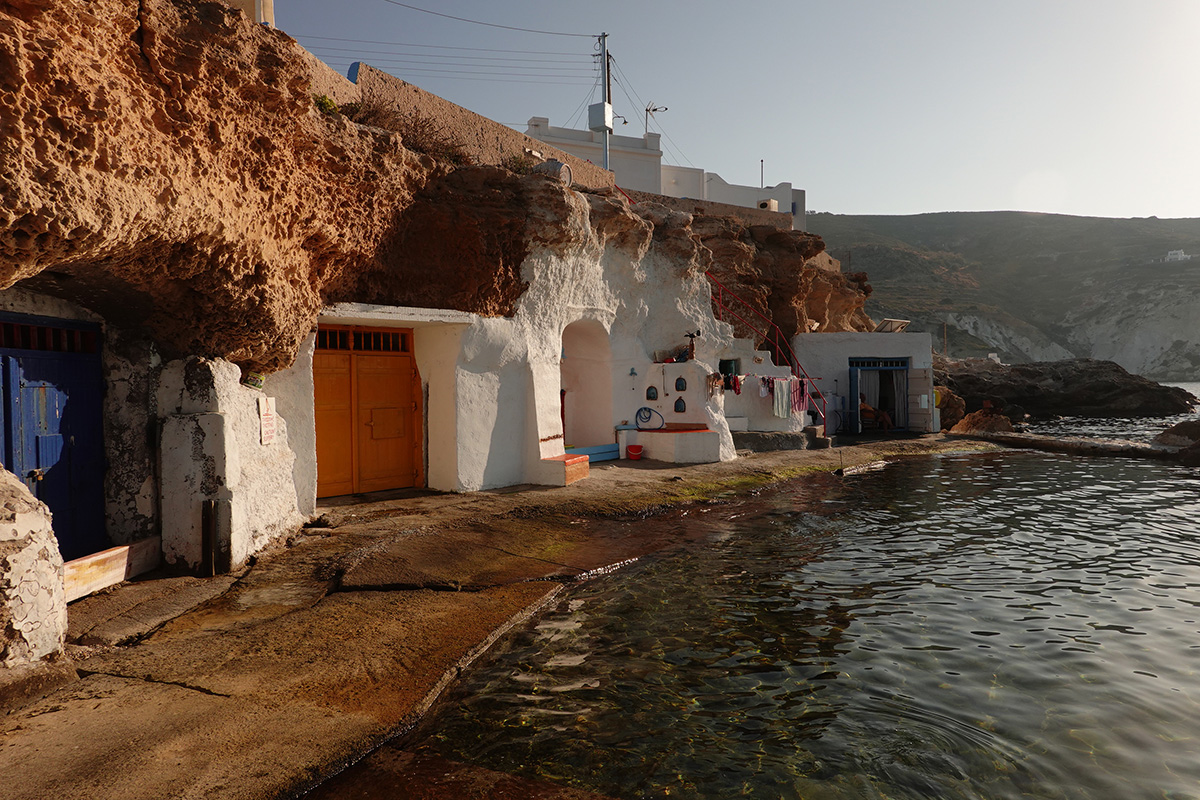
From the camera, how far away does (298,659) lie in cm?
478

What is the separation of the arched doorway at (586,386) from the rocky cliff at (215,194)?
3626 mm

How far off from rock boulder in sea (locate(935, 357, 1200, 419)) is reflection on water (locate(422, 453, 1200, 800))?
114 feet

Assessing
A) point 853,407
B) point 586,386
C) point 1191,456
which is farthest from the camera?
point 853,407

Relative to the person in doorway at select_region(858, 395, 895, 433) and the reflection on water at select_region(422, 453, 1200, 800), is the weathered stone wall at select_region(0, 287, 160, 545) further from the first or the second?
the person in doorway at select_region(858, 395, 895, 433)

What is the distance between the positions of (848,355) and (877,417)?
2.42 meters

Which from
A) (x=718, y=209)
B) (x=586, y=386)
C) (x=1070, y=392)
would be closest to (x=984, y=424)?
(x=718, y=209)

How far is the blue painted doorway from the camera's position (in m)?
5.80

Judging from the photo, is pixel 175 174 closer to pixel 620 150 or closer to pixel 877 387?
pixel 877 387

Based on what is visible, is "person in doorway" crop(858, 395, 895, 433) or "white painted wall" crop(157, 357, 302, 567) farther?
"person in doorway" crop(858, 395, 895, 433)

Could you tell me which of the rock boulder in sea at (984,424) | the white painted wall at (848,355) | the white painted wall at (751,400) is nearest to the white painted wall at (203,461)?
the white painted wall at (751,400)

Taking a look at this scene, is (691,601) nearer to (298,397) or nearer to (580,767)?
(580,767)

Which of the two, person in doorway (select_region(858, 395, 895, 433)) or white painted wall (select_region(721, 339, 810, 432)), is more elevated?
white painted wall (select_region(721, 339, 810, 432))

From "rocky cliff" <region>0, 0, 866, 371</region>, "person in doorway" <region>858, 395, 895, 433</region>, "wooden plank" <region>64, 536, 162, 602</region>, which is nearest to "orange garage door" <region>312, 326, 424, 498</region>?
"rocky cliff" <region>0, 0, 866, 371</region>

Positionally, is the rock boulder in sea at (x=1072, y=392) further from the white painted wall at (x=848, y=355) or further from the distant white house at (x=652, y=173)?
the white painted wall at (x=848, y=355)
